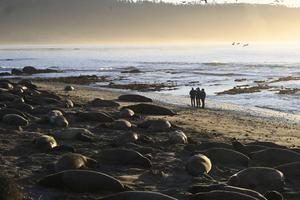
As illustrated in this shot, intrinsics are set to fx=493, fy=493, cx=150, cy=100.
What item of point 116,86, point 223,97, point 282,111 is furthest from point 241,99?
point 116,86

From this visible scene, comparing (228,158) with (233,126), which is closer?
(228,158)

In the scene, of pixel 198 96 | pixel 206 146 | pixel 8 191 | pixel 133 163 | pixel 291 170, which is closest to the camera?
pixel 8 191

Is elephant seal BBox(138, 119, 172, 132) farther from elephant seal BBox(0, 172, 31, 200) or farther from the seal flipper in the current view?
elephant seal BBox(0, 172, 31, 200)

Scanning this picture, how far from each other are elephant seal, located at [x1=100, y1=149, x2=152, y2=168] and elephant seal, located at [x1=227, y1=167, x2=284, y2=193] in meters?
2.14

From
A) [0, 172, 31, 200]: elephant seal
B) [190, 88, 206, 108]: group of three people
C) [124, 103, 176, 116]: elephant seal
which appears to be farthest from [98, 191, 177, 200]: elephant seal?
[190, 88, 206, 108]: group of three people

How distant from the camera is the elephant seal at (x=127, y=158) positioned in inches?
417

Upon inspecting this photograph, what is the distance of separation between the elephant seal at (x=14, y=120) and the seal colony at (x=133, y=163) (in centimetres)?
3

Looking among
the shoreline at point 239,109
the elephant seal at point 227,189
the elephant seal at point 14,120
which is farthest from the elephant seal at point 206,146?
the shoreline at point 239,109

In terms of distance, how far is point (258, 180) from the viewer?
912 cm

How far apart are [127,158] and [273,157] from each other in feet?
11.0

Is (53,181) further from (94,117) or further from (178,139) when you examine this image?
(94,117)

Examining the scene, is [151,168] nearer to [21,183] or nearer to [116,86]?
[21,183]

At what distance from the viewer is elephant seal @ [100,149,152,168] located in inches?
417

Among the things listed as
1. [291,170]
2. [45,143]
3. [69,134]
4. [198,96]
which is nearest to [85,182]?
[45,143]
